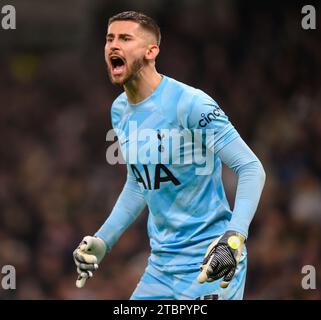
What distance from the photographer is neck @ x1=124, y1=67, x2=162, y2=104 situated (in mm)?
4898

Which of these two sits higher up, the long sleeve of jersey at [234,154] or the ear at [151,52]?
the ear at [151,52]

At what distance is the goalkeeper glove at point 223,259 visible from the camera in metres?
4.18

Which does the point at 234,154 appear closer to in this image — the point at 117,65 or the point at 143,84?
the point at 143,84

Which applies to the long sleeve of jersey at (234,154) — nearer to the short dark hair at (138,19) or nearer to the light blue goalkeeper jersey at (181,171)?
the light blue goalkeeper jersey at (181,171)

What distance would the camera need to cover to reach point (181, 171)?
4.78m

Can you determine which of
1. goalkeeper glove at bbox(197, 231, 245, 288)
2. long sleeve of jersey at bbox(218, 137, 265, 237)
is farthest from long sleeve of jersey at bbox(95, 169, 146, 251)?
goalkeeper glove at bbox(197, 231, 245, 288)

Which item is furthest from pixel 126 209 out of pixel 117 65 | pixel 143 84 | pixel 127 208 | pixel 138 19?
pixel 138 19

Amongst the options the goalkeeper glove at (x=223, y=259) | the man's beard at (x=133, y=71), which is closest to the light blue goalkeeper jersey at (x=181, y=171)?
the man's beard at (x=133, y=71)

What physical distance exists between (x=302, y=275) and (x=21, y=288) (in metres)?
3.05

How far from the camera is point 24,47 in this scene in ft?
40.2

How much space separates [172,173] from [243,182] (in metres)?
0.47

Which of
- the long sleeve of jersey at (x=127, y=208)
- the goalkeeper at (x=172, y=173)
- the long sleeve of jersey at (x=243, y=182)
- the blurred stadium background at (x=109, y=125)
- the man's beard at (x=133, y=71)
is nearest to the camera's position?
the long sleeve of jersey at (x=243, y=182)

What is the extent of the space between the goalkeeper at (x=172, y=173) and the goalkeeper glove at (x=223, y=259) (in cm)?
23

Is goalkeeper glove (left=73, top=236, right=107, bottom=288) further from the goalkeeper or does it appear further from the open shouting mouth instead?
the open shouting mouth
